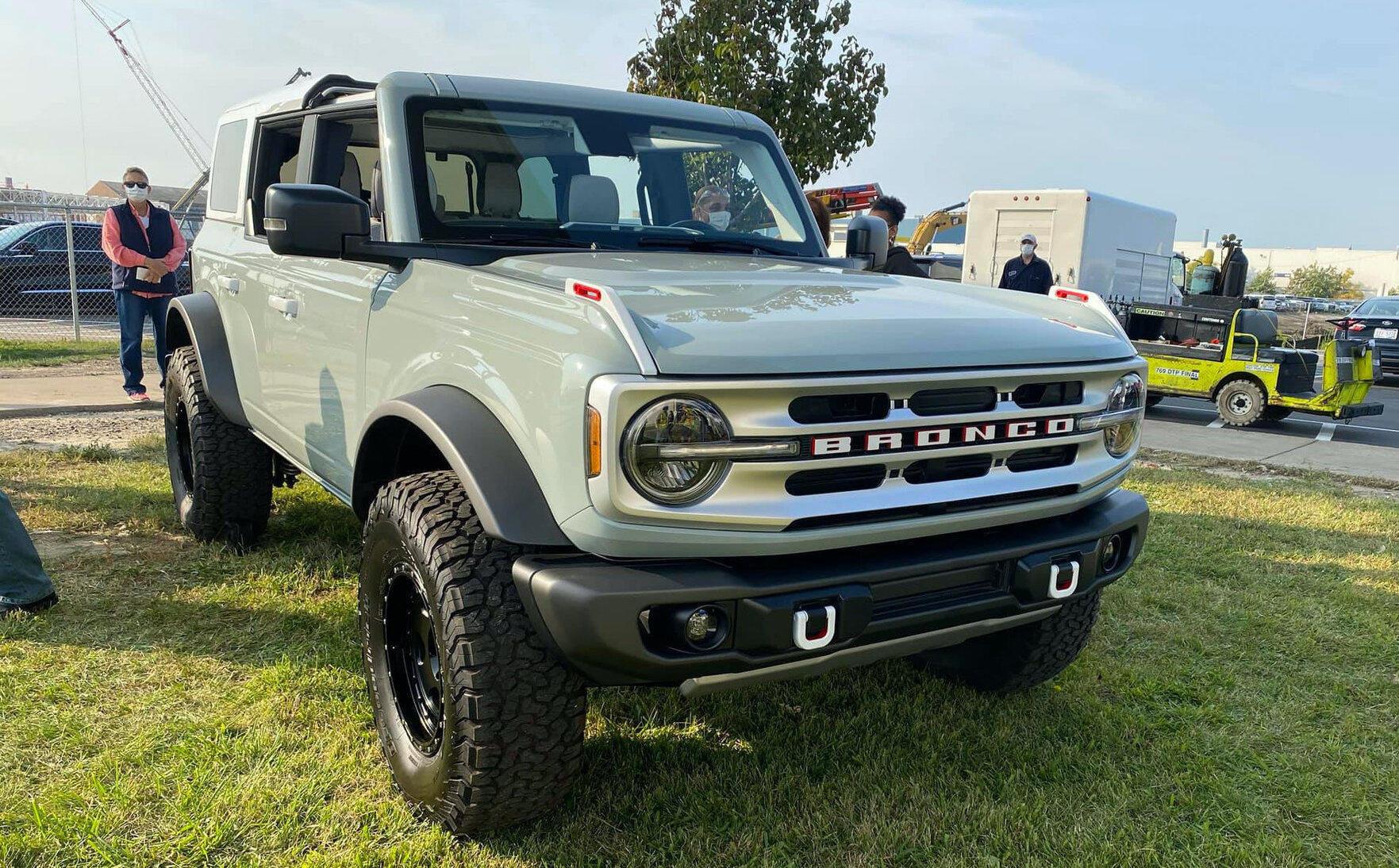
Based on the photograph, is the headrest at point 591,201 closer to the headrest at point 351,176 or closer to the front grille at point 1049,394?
the headrest at point 351,176

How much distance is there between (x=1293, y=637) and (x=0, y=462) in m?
7.20

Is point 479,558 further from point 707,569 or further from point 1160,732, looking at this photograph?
point 1160,732

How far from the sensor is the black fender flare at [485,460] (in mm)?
2176

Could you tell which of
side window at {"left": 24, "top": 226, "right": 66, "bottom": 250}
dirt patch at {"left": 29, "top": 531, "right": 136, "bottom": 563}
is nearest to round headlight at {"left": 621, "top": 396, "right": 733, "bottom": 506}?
dirt patch at {"left": 29, "top": 531, "right": 136, "bottom": 563}

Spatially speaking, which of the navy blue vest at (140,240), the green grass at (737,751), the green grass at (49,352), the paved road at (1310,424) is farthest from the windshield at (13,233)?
the paved road at (1310,424)

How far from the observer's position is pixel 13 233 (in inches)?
573

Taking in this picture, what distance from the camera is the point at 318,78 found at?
3949 mm

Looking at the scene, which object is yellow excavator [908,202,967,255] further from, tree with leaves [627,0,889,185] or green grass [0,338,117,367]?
green grass [0,338,117,367]

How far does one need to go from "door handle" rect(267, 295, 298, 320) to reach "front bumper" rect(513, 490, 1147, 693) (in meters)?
1.95

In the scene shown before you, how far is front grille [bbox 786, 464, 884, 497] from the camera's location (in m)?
2.22

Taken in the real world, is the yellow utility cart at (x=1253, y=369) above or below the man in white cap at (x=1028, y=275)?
below

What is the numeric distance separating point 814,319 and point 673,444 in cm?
52

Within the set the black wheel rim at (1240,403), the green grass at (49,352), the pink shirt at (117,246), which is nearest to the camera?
the pink shirt at (117,246)

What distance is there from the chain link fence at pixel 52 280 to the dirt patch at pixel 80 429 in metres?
6.26
